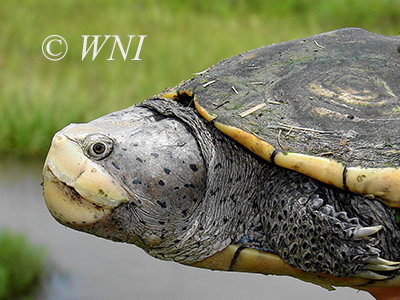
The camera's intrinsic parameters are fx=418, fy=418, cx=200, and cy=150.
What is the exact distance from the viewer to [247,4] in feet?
20.7

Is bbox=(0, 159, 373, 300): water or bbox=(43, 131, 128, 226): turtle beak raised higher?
bbox=(43, 131, 128, 226): turtle beak

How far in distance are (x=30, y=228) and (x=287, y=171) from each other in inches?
119

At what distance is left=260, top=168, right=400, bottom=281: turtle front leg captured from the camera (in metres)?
1.39

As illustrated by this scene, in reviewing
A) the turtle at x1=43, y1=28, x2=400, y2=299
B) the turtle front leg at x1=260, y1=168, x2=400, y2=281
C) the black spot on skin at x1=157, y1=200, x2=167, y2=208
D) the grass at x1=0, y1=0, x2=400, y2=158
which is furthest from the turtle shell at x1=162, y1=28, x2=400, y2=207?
the grass at x1=0, y1=0, x2=400, y2=158

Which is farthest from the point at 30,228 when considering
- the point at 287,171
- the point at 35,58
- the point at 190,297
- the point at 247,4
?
the point at 247,4

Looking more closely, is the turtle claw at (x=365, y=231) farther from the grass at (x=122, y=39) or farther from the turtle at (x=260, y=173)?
the grass at (x=122, y=39)

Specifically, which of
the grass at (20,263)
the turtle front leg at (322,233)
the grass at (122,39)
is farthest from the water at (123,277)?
the turtle front leg at (322,233)

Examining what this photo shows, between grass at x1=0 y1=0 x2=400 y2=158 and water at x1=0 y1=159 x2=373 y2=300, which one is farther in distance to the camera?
grass at x1=0 y1=0 x2=400 y2=158

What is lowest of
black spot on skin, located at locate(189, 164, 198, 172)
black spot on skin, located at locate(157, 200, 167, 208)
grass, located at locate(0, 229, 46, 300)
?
grass, located at locate(0, 229, 46, 300)

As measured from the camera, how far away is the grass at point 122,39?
420 centimetres

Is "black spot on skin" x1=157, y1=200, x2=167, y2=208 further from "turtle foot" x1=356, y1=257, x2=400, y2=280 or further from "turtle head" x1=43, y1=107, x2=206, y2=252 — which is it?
"turtle foot" x1=356, y1=257, x2=400, y2=280

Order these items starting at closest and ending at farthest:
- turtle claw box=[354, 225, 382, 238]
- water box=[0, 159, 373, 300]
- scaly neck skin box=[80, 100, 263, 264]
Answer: turtle claw box=[354, 225, 382, 238] < scaly neck skin box=[80, 100, 263, 264] < water box=[0, 159, 373, 300]

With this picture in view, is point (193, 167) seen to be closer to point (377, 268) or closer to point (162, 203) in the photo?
point (162, 203)

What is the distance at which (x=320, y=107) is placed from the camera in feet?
4.97
